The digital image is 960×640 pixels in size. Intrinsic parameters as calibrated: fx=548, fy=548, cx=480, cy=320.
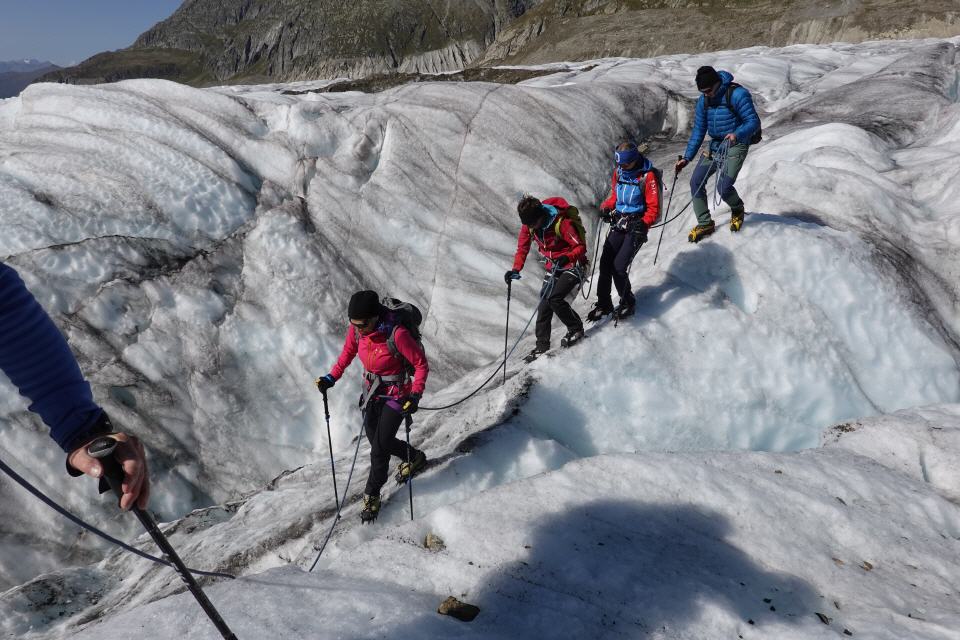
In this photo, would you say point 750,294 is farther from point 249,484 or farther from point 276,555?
point 249,484

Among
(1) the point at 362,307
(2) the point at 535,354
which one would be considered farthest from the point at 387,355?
(2) the point at 535,354

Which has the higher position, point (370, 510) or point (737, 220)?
point (737, 220)

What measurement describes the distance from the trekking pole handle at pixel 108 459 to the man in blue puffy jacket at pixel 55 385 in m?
0.02

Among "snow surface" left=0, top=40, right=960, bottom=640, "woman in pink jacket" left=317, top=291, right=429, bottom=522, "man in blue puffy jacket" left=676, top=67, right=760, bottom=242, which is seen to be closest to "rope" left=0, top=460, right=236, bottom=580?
"snow surface" left=0, top=40, right=960, bottom=640

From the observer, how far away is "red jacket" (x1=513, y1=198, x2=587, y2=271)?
860 centimetres

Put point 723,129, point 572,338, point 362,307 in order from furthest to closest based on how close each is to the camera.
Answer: point 723,129 < point 572,338 < point 362,307

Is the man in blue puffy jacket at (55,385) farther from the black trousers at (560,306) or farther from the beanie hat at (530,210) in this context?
the black trousers at (560,306)

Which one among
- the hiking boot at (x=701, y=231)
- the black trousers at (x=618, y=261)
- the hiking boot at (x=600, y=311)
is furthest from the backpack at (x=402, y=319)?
the hiking boot at (x=701, y=231)

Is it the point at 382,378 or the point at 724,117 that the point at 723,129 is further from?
the point at 382,378

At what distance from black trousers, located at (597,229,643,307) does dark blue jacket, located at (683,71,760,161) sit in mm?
2183

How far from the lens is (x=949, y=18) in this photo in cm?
4988

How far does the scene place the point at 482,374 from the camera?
1098cm

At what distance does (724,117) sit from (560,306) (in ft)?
14.4

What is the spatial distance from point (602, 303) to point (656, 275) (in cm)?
166
